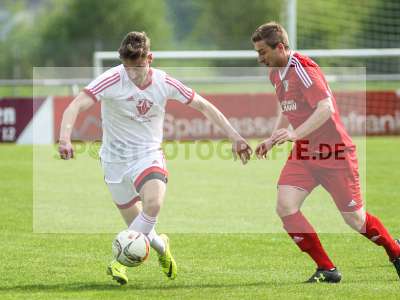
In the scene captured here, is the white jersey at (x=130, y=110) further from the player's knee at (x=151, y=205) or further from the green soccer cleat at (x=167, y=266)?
the green soccer cleat at (x=167, y=266)

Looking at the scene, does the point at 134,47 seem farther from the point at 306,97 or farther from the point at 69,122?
the point at 306,97

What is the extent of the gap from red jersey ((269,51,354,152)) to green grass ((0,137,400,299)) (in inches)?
46.9

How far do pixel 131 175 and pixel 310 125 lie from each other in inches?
60.2

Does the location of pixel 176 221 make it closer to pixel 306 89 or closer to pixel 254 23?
pixel 306 89

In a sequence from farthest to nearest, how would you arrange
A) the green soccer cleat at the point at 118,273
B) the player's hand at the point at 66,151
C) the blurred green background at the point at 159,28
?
the blurred green background at the point at 159,28, the green soccer cleat at the point at 118,273, the player's hand at the point at 66,151

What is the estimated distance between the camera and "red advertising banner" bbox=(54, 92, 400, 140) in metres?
23.2

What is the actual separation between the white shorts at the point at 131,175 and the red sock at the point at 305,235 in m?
1.12

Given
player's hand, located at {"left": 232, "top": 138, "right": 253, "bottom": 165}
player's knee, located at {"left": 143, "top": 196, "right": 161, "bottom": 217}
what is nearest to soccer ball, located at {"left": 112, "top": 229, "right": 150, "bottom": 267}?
player's knee, located at {"left": 143, "top": 196, "right": 161, "bottom": 217}

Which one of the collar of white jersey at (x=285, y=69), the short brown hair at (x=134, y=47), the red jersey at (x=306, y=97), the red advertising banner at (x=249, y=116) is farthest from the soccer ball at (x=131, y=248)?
the red advertising banner at (x=249, y=116)

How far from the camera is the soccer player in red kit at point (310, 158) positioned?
7.79 meters

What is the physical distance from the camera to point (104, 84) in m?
7.77

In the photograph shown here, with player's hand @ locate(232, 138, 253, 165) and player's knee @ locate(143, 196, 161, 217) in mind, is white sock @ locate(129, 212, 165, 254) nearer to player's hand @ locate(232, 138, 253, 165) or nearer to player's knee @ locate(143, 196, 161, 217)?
player's knee @ locate(143, 196, 161, 217)

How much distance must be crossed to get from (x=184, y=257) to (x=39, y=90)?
55.6ft

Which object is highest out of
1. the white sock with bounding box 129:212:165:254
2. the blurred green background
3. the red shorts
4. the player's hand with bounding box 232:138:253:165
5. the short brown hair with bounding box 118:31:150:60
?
the blurred green background
